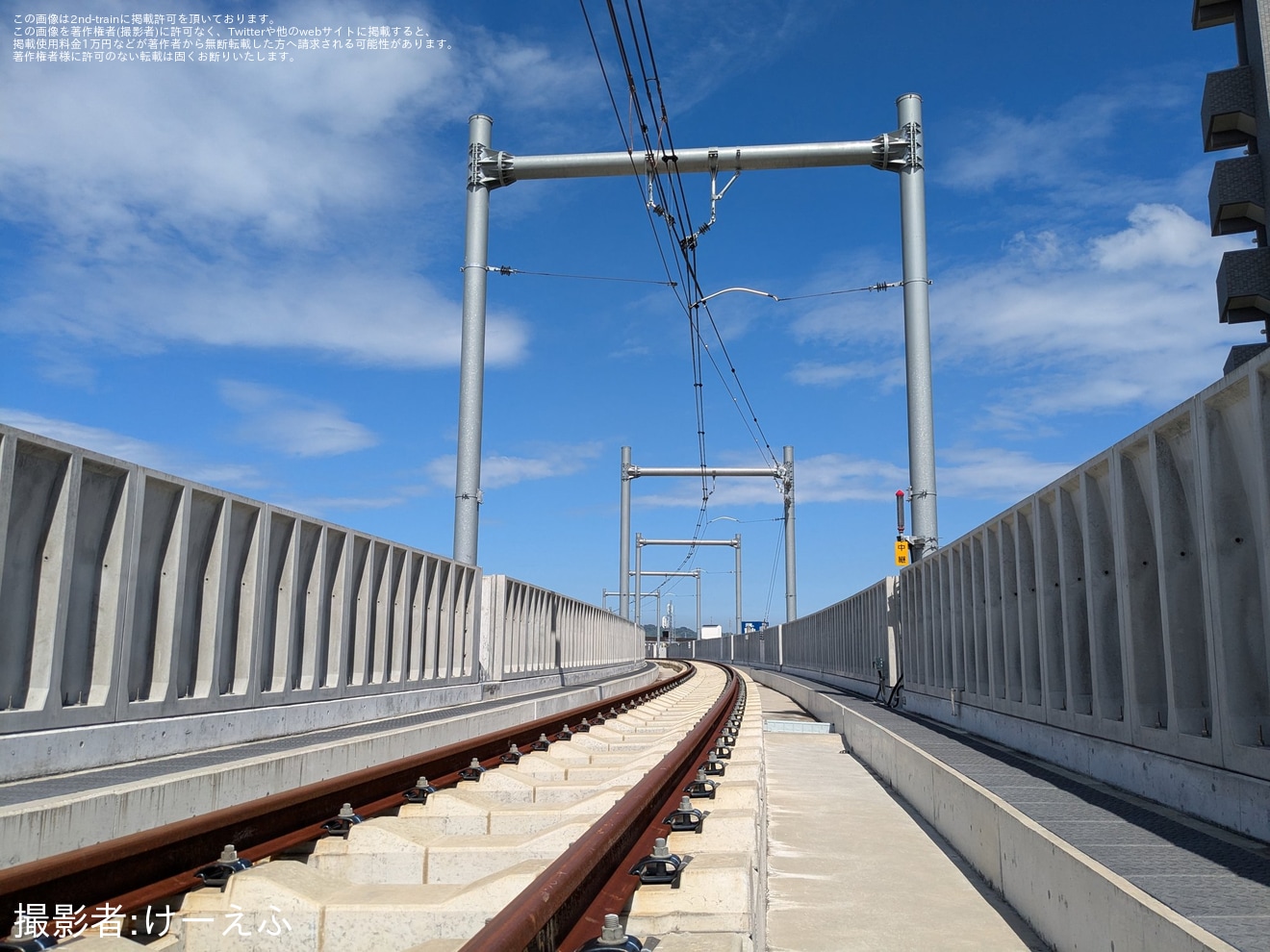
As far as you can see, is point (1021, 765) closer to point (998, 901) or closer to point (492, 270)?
point (998, 901)

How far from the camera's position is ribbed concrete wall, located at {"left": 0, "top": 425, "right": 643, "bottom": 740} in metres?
6.76

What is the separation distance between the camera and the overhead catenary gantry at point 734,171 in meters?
17.3

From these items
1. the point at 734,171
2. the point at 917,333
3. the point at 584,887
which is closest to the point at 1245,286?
the point at 584,887

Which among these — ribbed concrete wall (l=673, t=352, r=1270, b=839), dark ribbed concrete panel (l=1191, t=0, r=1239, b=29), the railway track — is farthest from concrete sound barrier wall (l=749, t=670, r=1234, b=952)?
dark ribbed concrete panel (l=1191, t=0, r=1239, b=29)

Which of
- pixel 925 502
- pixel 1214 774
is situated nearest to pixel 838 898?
pixel 1214 774

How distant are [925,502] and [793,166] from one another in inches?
257

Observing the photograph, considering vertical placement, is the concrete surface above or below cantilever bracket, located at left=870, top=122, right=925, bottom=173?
below

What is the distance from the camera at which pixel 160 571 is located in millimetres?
8328

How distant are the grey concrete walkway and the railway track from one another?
0.68 m

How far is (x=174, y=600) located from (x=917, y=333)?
13643mm

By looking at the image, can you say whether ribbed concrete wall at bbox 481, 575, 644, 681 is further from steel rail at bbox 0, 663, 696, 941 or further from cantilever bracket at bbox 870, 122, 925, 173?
steel rail at bbox 0, 663, 696, 941

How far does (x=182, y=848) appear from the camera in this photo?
4484 millimetres

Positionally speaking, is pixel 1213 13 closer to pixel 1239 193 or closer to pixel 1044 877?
pixel 1239 193

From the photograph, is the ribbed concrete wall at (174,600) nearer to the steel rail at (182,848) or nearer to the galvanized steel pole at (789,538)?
the steel rail at (182,848)
